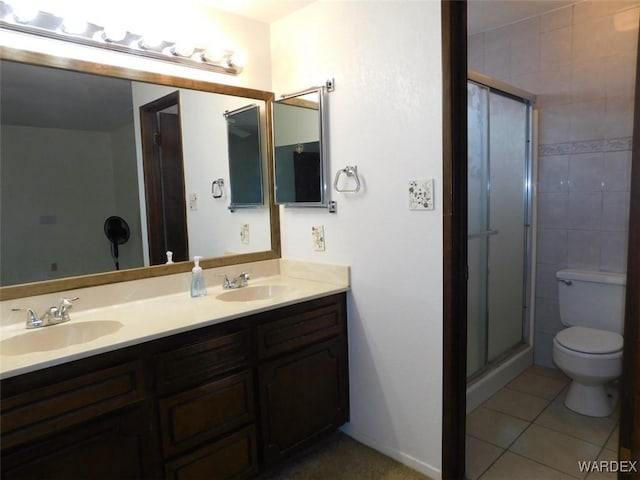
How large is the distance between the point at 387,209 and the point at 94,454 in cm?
145

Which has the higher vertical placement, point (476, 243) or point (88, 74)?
point (88, 74)

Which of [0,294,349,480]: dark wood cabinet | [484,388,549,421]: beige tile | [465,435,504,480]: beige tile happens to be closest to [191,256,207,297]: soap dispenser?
[0,294,349,480]: dark wood cabinet

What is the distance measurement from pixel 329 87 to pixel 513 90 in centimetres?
131

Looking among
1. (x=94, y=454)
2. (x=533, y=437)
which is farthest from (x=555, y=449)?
(x=94, y=454)

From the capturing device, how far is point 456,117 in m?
1.68

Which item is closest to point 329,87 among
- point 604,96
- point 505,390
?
point 604,96

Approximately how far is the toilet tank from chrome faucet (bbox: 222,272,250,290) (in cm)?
203

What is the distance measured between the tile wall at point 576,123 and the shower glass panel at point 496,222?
14 cm

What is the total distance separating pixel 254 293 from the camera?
2217mm

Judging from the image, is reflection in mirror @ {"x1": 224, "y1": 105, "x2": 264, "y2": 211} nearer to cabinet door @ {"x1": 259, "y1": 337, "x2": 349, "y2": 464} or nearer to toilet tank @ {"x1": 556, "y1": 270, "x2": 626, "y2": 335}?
cabinet door @ {"x1": 259, "y1": 337, "x2": 349, "y2": 464}

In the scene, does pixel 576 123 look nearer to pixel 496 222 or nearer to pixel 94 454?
pixel 496 222

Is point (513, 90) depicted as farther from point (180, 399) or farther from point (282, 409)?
point (180, 399)

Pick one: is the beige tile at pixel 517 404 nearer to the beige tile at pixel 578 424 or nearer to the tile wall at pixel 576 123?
the beige tile at pixel 578 424

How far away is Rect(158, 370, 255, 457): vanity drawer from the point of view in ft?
4.98
